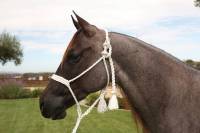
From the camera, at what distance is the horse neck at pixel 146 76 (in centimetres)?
312

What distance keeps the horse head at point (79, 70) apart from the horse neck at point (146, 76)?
0.13 meters

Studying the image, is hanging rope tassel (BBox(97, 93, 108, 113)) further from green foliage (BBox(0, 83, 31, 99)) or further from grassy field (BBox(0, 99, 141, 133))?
green foliage (BBox(0, 83, 31, 99))

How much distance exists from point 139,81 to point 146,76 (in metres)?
0.06

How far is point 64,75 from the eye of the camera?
3221 millimetres

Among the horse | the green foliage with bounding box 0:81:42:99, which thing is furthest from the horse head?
the green foliage with bounding box 0:81:42:99

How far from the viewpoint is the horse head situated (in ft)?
10.4

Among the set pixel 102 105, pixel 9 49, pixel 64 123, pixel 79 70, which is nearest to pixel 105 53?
pixel 79 70

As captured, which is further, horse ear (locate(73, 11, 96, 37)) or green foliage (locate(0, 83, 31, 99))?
green foliage (locate(0, 83, 31, 99))

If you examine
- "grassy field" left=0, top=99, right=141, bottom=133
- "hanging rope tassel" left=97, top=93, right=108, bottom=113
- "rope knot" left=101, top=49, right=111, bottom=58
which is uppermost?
"rope knot" left=101, top=49, right=111, bottom=58

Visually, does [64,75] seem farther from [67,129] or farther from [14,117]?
[14,117]

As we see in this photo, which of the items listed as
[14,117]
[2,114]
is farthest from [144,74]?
[2,114]

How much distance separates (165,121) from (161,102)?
138 millimetres

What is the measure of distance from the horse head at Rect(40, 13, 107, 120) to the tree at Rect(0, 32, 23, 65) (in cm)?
4379

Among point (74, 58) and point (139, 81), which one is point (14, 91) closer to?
point (74, 58)
